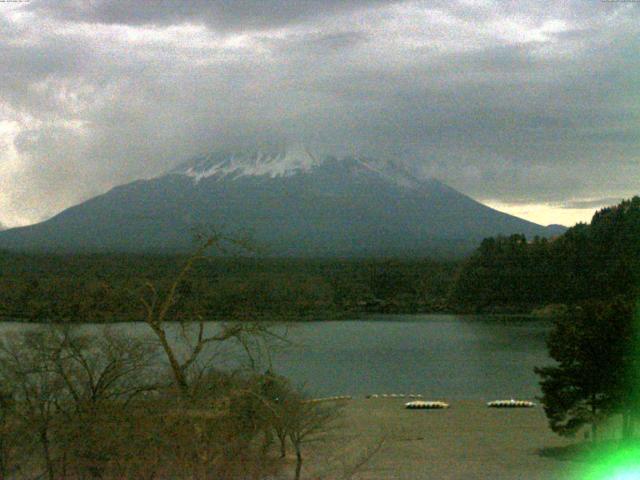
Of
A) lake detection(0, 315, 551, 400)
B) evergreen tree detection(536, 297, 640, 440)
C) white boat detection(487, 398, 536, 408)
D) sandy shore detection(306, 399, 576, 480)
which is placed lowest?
lake detection(0, 315, 551, 400)

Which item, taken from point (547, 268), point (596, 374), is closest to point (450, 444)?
point (596, 374)

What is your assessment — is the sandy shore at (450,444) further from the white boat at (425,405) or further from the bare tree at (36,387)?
the bare tree at (36,387)

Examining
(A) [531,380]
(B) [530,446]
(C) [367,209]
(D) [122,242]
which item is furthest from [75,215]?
(B) [530,446]

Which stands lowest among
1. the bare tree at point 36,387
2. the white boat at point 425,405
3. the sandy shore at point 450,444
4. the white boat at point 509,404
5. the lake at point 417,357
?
the lake at point 417,357

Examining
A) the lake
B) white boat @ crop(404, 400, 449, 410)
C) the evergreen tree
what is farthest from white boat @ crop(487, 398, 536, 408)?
the evergreen tree

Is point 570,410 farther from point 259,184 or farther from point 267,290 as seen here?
point 259,184

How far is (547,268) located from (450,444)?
204 feet

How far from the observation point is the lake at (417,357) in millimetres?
A: 32500

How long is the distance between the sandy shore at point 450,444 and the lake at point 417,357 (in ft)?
7.29

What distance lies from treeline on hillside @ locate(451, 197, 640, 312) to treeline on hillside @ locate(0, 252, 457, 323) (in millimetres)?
3707

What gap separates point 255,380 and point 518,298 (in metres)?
71.9

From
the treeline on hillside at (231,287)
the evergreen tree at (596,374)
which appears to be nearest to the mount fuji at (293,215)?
the treeline on hillside at (231,287)

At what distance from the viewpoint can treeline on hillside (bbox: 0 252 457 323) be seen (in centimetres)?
3052

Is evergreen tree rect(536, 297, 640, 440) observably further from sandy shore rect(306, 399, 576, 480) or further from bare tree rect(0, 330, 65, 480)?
bare tree rect(0, 330, 65, 480)
